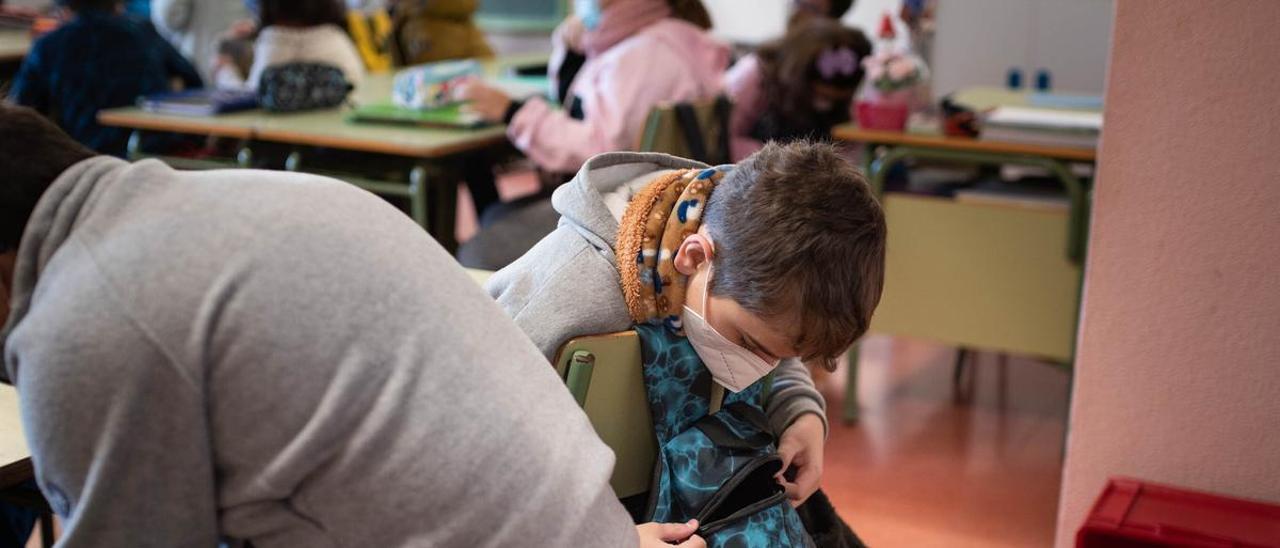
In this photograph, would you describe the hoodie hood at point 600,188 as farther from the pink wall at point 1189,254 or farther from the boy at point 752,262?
the pink wall at point 1189,254

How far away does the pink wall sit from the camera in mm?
1760

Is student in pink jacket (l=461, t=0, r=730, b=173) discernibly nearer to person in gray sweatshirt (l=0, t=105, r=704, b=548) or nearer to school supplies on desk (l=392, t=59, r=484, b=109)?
school supplies on desk (l=392, t=59, r=484, b=109)

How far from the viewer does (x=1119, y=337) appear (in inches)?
75.2

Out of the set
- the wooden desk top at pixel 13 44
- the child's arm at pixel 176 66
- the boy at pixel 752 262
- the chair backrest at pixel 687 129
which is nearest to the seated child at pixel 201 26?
the wooden desk top at pixel 13 44

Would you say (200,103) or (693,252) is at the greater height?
(693,252)

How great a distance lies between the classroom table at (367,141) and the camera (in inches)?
118

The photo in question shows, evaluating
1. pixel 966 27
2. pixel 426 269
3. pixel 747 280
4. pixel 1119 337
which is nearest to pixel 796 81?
pixel 1119 337

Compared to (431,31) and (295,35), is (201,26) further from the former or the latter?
(295,35)

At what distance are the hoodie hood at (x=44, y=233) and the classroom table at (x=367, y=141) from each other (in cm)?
207

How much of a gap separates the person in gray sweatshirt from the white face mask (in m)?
0.35

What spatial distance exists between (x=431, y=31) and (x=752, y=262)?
12.1ft

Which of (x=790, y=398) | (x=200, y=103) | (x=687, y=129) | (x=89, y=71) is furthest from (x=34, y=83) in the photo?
(x=790, y=398)

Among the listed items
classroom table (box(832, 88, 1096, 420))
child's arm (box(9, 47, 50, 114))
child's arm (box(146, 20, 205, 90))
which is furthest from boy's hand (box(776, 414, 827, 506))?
child's arm (box(146, 20, 205, 90))

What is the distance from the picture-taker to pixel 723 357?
128cm
